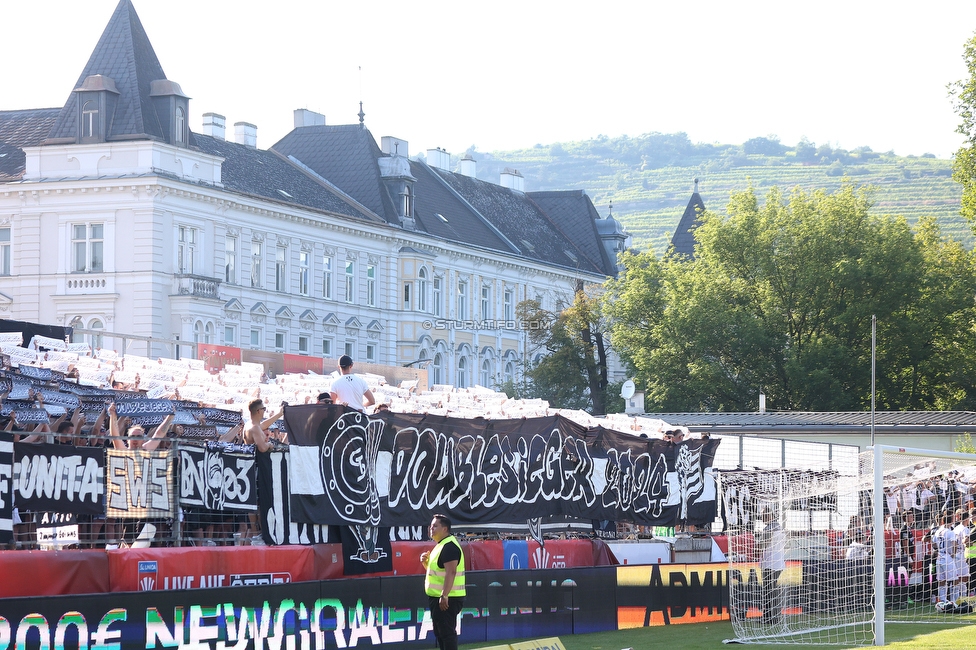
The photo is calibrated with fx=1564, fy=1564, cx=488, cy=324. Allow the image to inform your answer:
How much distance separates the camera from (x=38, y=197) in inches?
2371

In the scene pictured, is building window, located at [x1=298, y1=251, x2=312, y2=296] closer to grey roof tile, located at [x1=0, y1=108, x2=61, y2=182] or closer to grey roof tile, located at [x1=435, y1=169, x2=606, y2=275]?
grey roof tile, located at [x1=0, y1=108, x2=61, y2=182]

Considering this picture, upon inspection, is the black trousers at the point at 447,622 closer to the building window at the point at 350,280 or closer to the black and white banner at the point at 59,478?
the black and white banner at the point at 59,478

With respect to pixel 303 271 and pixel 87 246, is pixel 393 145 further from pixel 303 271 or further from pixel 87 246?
pixel 87 246

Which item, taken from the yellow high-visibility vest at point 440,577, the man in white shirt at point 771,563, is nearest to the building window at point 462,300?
the man in white shirt at point 771,563

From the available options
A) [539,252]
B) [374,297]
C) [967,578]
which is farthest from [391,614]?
[539,252]

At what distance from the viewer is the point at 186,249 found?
6091cm

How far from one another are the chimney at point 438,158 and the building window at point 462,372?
1593cm

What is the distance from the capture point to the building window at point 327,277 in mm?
71062

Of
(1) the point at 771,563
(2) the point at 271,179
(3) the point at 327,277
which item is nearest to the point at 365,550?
(1) the point at 771,563

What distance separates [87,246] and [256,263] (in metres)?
8.15

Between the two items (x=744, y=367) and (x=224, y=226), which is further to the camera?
(x=744, y=367)

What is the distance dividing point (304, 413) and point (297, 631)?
3.04 meters

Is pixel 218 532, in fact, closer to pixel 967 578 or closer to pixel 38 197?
pixel 967 578

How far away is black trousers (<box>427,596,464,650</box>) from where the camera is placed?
15.7m
